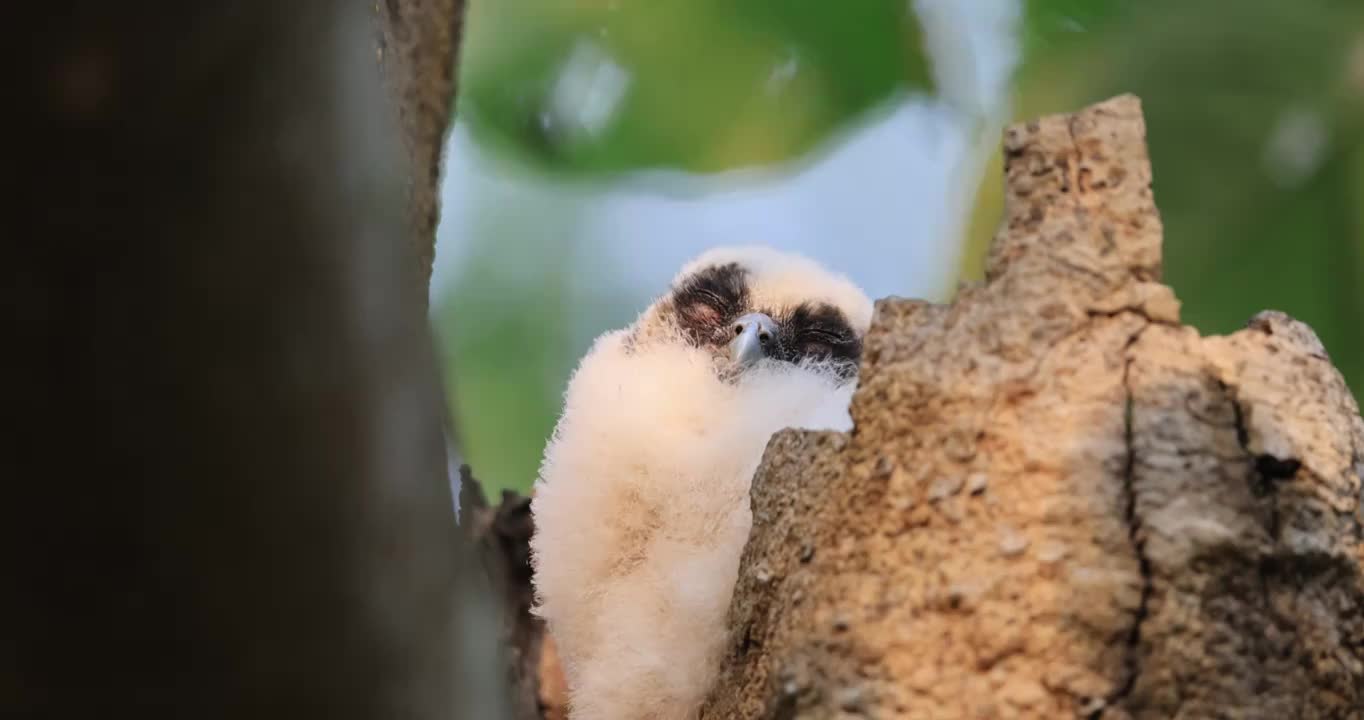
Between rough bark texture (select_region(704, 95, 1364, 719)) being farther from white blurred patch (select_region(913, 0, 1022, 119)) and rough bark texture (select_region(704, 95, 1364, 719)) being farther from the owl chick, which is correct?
white blurred patch (select_region(913, 0, 1022, 119))

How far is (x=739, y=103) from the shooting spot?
373 centimetres

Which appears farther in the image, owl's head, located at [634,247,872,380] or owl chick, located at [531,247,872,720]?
owl's head, located at [634,247,872,380]

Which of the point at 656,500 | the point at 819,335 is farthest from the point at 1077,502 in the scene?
the point at 819,335

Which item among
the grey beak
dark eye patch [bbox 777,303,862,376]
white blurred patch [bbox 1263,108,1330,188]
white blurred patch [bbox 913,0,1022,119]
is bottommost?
the grey beak

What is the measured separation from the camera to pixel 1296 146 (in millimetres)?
3146

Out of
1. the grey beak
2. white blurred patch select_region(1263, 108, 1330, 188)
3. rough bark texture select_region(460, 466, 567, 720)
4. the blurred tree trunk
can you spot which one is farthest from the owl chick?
white blurred patch select_region(1263, 108, 1330, 188)

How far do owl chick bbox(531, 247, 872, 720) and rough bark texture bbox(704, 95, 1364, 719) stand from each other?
1.10ft

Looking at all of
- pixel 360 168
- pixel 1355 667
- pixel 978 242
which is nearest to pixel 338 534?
pixel 360 168

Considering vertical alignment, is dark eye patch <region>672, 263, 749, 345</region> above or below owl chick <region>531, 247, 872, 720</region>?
above

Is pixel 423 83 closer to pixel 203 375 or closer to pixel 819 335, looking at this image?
pixel 819 335

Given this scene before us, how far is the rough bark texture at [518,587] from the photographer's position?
2791 mm

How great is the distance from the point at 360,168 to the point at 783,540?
2.78ft

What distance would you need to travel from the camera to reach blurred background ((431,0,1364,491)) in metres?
3.17

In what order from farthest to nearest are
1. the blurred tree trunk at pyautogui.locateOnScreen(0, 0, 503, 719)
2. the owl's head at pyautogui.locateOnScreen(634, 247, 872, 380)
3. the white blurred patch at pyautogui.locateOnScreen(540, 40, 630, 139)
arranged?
the white blurred patch at pyautogui.locateOnScreen(540, 40, 630, 139)
the owl's head at pyautogui.locateOnScreen(634, 247, 872, 380)
the blurred tree trunk at pyautogui.locateOnScreen(0, 0, 503, 719)
